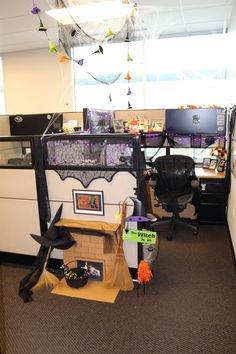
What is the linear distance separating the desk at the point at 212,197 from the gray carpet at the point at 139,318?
3.34 ft

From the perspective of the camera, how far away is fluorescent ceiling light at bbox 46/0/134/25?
7.80 ft

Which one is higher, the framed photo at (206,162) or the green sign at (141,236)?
the framed photo at (206,162)

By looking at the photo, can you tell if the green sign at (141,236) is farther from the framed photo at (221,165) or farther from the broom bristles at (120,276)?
the framed photo at (221,165)

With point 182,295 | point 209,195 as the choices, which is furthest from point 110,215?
point 209,195

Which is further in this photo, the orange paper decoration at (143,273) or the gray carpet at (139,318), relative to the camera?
the orange paper decoration at (143,273)

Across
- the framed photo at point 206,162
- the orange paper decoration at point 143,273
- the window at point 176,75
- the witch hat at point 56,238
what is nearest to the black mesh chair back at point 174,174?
the framed photo at point 206,162

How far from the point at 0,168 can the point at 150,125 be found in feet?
6.75

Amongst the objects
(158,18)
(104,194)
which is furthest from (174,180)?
(158,18)

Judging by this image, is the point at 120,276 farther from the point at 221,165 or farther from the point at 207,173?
the point at 221,165

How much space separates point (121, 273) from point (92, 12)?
7.79ft

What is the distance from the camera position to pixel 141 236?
2.12 meters

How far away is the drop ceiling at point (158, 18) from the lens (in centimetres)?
374

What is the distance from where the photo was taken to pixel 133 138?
7.20ft

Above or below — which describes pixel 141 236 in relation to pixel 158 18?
below
